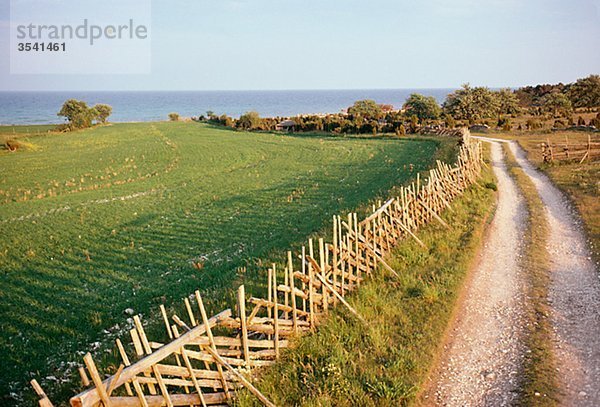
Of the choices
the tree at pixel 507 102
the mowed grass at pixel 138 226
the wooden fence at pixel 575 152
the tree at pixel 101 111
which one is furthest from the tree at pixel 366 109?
the tree at pixel 101 111

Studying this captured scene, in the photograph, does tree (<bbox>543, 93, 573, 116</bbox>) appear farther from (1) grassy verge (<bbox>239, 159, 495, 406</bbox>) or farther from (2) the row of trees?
(2) the row of trees

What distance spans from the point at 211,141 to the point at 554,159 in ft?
136

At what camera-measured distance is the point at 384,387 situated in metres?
7.35

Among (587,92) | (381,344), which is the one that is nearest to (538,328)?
(381,344)

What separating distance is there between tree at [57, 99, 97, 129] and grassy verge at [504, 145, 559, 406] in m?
87.0

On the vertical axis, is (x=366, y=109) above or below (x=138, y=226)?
above

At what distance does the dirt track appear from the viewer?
24.9ft

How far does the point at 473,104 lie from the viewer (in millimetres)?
66438

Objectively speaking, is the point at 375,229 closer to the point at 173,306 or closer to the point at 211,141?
the point at 173,306

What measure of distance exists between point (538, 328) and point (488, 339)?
124cm

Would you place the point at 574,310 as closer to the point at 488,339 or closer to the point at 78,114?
the point at 488,339

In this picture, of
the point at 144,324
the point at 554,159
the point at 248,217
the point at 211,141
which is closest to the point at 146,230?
the point at 248,217

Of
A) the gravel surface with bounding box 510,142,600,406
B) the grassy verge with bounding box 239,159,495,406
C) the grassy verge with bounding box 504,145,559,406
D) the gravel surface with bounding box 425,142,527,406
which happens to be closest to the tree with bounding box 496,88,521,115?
the gravel surface with bounding box 510,142,600,406

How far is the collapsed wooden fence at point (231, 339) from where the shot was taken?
5602 millimetres
